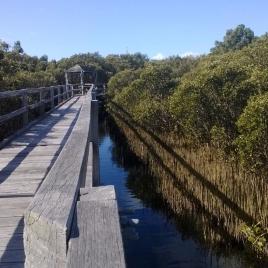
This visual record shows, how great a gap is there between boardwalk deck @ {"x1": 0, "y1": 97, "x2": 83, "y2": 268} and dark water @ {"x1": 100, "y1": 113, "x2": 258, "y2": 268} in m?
1.38

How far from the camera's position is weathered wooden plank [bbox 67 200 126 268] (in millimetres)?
1233

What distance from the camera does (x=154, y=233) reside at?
8.85 meters

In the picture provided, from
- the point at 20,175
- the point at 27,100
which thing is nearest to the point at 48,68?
the point at 27,100

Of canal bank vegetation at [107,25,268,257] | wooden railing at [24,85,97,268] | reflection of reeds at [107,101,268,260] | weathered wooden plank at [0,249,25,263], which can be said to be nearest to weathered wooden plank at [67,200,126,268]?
wooden railing at [24,85,97,268]

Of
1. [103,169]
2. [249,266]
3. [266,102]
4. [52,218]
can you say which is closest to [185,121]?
[103,169]

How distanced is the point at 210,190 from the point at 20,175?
4546 millimetres

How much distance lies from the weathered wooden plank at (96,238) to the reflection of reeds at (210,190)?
588 cm

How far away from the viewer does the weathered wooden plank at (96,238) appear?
1233 mm

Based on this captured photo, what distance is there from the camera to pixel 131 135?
20656 millimetres

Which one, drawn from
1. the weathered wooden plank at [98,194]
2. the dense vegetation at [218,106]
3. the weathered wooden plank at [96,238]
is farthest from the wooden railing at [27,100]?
the weathered wooden plank at [96,238]

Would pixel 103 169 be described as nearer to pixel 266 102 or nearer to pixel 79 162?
pixel 266 102

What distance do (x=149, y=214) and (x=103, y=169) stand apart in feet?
18.0

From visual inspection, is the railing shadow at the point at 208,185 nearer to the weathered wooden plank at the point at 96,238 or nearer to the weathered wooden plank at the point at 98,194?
the weathered wooden plank at the point at 98,194

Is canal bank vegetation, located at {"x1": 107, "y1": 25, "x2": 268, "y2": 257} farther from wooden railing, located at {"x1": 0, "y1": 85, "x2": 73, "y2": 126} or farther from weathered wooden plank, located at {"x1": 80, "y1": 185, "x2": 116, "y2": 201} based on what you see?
weathered wooden plank, located at {"x1": 80, "y1": 185, "x2": 116, "y2": 201}
